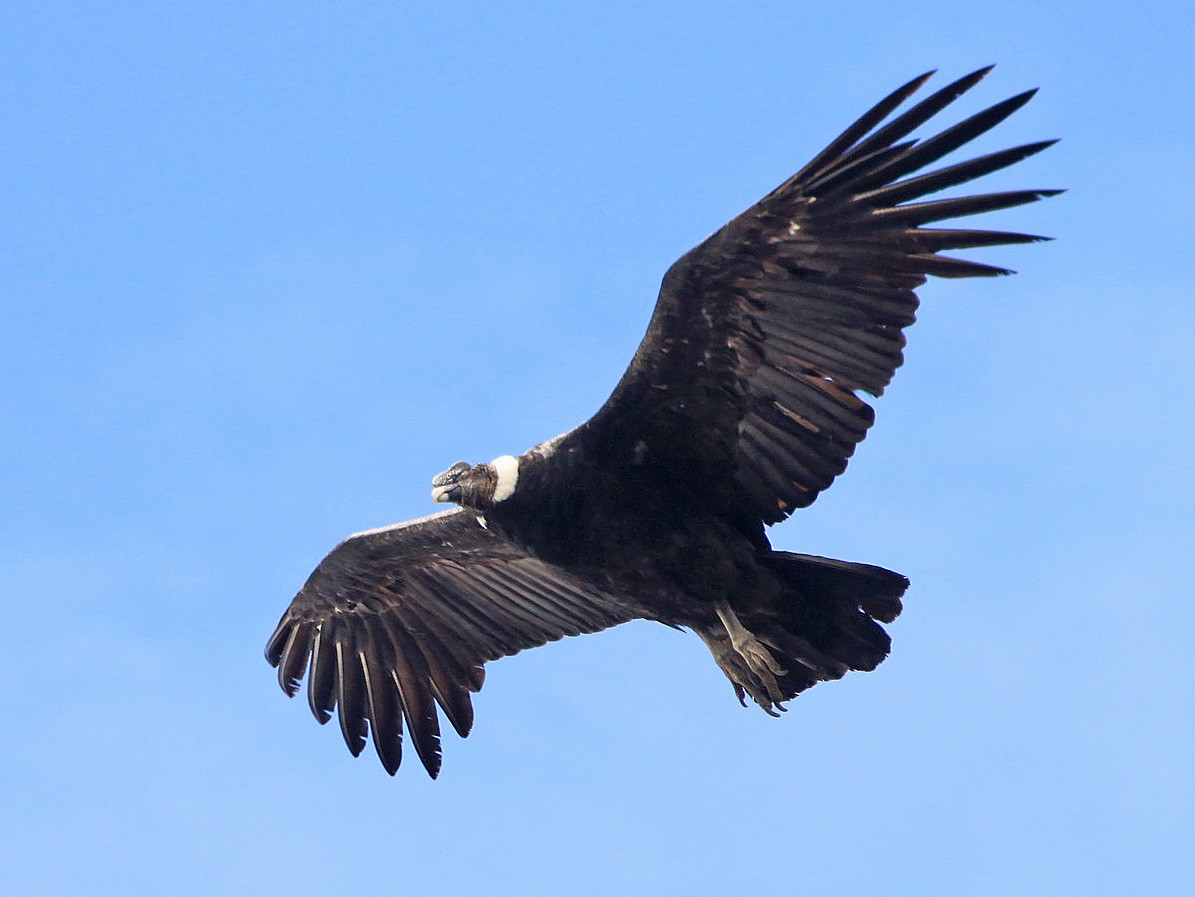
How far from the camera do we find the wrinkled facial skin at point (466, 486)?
35.9 feet

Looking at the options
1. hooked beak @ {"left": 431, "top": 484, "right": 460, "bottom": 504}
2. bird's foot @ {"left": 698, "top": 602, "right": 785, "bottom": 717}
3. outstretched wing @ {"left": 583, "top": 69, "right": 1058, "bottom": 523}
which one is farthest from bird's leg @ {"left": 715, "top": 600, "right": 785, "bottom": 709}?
hooked beak @ {"left": 431, "top": 484, "right": 460, "bottom": 504}

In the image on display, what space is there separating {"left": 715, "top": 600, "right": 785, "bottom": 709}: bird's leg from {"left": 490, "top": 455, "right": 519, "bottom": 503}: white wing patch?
144 centimetres

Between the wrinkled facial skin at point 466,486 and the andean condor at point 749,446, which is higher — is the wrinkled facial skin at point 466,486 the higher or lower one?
the higher one

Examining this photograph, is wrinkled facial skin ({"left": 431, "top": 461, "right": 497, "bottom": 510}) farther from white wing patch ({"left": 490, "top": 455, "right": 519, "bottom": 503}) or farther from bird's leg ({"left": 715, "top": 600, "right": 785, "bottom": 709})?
bird's leg ({"left": 715, "top": 600, "right": 785, "bottom": 709})

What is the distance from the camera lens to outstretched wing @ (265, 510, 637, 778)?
12.2m

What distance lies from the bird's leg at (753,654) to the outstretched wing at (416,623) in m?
1.61

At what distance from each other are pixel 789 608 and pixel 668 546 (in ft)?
2.66

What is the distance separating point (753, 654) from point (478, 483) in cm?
203

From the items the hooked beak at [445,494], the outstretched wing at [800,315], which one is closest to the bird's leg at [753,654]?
the outstretched wing at [800,315]

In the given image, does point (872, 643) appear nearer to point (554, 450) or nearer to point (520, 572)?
point (554, 450)

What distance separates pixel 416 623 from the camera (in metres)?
12.6

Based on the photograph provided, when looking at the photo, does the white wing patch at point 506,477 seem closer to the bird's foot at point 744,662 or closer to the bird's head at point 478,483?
the bird's head at point 478,483

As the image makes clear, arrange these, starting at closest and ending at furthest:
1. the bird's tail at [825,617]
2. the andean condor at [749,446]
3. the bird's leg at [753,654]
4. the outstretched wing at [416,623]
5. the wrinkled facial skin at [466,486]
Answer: the andean condor at [749,446], the bird's tail at [825,617], the bird's leg at [753,654], the wrinkled facial skin at [466,486], the outstretched wing at [416,623]

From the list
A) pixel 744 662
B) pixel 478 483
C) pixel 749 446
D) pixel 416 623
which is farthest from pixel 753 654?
pixel 416 623
